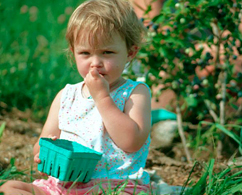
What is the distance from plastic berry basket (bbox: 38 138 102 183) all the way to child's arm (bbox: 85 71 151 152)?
0.51 feet

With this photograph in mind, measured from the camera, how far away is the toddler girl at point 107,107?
198 cm

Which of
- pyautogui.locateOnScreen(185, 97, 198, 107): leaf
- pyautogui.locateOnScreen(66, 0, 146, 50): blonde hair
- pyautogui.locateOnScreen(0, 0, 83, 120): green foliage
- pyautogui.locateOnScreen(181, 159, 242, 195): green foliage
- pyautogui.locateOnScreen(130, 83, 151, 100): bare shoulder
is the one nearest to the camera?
pyautogui.locateOnScreen(181, 159, 242, 195): green foliage

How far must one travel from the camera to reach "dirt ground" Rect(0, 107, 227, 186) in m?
2.76

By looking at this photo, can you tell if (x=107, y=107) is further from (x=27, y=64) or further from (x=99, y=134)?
(x=27, y=64)

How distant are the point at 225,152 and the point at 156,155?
565 mm

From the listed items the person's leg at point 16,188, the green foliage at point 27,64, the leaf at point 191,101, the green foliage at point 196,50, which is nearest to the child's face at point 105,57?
the person's leg at point 16,188

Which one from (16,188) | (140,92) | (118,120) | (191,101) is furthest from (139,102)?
(191,101)

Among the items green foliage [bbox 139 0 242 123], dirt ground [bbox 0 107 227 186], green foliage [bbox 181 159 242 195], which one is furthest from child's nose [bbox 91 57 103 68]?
green foliage [bbox 139 0 242 123]

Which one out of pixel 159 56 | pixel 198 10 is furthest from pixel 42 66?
pixel 198 10

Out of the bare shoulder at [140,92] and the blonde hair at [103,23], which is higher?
the blonde hair at [103,23]

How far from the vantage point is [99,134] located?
205 cm

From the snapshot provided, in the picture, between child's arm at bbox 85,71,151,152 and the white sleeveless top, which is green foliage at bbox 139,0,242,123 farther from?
child's arm at bbox 85,71,151,152

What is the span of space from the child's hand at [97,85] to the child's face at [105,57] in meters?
0.05

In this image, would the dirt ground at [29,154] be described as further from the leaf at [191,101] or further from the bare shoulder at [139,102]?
the bare shoulder at [139,102]
